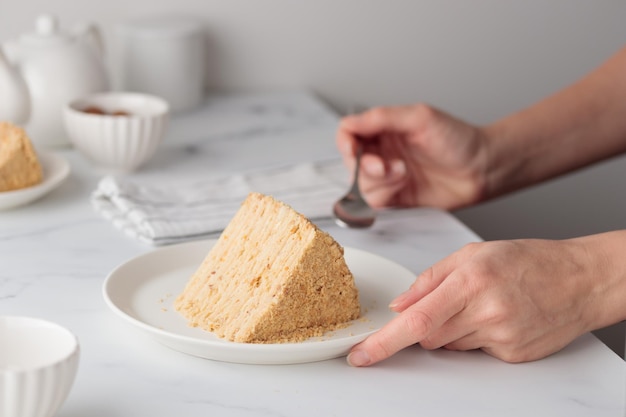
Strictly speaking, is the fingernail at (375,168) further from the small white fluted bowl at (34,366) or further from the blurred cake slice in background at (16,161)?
the small white fluted bowl at (34,366)

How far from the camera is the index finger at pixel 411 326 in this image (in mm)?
862

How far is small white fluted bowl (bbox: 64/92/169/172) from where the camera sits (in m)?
1.40

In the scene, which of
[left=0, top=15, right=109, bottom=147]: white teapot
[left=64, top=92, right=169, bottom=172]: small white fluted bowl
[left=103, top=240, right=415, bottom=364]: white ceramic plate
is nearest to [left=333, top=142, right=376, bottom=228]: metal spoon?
[left=103, top=240, right=415, bottom=364]: white ceramic plate

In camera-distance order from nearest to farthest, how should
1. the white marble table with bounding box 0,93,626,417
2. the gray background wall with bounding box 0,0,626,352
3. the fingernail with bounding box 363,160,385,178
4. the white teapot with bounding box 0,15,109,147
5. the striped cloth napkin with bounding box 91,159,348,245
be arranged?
the white marble table with bounding box 0,93,626,417 → the striped cloth napkin with bounding box 91,159,348,245 → the fingernail with bounding box 363,160,385,178 → the white teapot with bounding box 0,15,109,147 → the gray background wall with bounding box 0,0,626,352

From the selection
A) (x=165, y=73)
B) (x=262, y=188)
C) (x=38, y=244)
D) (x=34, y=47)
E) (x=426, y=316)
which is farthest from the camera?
(x=165, y=73)

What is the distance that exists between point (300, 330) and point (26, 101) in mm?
768

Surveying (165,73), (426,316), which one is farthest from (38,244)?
(165,73)

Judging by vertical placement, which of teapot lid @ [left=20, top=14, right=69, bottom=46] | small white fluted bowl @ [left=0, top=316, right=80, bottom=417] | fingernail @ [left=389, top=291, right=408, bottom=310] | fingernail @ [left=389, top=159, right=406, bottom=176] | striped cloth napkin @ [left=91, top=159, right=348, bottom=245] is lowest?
striped cloth napkin @ [left=91, top=159, right=348, bottom=245]

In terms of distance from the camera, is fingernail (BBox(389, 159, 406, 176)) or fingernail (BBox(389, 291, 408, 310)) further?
fingernail (BBox(389, 159, 406, 176))

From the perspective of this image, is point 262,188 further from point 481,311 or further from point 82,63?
point 481,311

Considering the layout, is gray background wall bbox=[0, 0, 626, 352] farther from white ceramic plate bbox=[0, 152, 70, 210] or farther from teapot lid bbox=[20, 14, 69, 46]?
white ceramic plate bbox=[0, 152, 70, 210]

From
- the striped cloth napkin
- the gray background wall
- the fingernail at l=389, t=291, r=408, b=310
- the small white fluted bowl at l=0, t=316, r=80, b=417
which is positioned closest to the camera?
the small white fluted bowl at l=0, t=316, r=80, b=417

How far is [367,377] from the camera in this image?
0.87m

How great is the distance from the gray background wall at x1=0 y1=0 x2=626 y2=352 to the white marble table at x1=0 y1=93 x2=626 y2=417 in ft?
2.65
